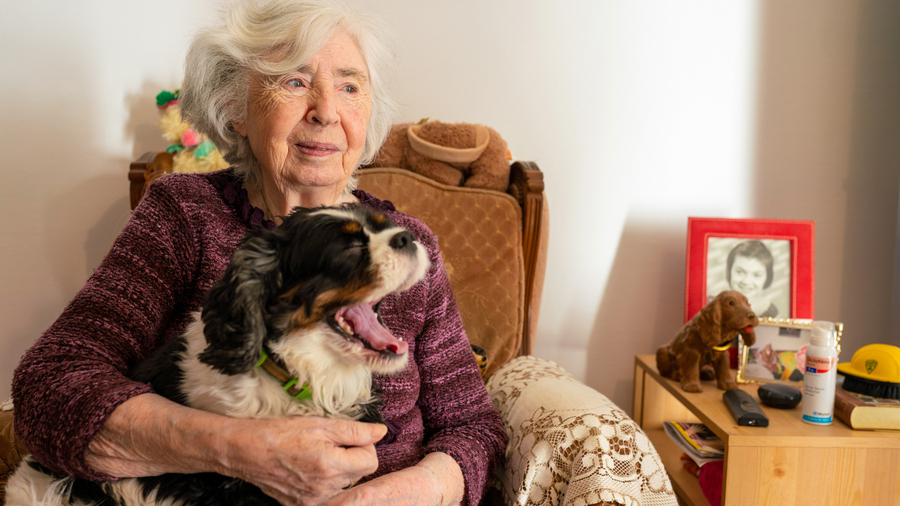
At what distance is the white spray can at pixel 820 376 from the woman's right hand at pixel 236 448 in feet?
4.03

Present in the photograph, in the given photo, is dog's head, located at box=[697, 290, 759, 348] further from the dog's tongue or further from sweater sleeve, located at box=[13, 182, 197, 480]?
sweater sleeve, located at box=[13, 182, 197, 480]

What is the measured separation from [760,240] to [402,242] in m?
1.67

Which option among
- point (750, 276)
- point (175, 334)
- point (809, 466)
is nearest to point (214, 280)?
point (175, 334)

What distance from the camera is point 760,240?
1.96 metres

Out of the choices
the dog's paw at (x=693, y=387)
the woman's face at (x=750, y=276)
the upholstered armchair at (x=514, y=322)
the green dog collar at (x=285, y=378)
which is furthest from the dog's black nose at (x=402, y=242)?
the woman's face at (x=750, y=276)

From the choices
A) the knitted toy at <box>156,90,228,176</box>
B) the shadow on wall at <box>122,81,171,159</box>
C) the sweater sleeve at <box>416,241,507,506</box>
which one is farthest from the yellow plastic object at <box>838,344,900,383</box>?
the shadow on wall at <box>122,81,171,159</box>

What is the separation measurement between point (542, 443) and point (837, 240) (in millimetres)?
1816

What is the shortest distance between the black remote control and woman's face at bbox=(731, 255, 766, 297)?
1.62ft

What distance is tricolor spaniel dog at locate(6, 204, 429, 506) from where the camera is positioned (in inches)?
28.9

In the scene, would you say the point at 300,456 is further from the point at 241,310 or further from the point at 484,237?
the point at 484,237

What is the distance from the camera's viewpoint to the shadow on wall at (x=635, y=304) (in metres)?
2.26

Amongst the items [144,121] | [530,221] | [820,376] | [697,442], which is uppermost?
[144,121]

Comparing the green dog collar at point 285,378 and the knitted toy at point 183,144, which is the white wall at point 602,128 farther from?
the green dog collar at point 285,378

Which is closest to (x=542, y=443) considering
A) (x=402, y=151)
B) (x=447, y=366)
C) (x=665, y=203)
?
(x=447, y=366)
